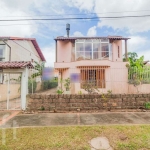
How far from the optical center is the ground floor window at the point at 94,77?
9789 mm

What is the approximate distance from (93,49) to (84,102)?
959 cm

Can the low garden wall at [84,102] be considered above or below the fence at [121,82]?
below

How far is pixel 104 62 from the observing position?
50.9 ft

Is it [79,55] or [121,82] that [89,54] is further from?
[121,82]

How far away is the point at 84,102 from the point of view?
9.12 m

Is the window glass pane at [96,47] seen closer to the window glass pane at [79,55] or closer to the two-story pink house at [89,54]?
the two-story pink house at [89,54]

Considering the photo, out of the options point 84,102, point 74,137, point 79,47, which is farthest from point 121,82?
point 79,47

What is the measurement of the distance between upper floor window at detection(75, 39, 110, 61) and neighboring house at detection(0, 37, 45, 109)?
259 inches

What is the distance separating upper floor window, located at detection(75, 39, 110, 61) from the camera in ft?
56.3

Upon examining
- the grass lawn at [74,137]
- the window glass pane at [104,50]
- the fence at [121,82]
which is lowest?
the grass lawn at [74,137]

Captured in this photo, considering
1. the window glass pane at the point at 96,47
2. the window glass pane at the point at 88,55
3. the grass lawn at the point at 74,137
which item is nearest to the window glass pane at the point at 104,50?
the window glass pane at the point at 96,47

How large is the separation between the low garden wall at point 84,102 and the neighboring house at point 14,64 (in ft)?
3.46

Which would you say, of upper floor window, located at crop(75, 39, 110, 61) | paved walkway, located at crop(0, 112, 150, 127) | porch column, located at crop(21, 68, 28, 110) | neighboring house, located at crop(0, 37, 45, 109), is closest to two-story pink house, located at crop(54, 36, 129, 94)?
upper floor window, located at crop(75, 39, 110, 61)

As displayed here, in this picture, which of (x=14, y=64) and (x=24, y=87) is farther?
(x=14, y=64)
